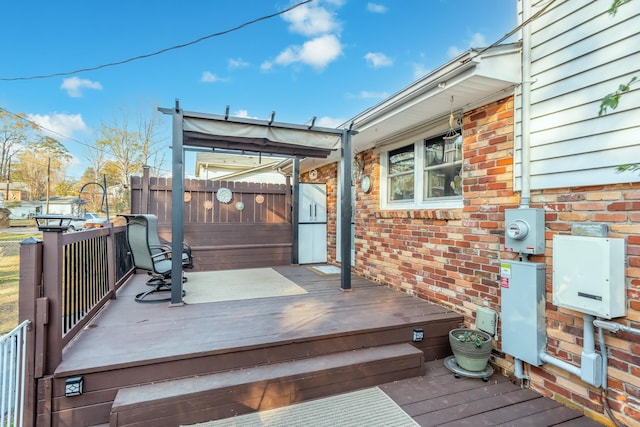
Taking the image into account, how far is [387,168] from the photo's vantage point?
4836 mm

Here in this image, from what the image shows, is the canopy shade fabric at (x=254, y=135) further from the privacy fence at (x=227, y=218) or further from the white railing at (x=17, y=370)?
the white railing at (x=17, y=370)

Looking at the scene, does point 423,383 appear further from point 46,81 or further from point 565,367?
point 46,81

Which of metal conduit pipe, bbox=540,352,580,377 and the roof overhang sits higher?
the roof overhang

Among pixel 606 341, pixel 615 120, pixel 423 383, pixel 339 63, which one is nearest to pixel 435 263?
pixel 423 383

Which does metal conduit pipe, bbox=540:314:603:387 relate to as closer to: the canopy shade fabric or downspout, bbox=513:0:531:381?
downspout, bbox=513:0:531:381

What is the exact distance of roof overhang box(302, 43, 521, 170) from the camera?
2523mm

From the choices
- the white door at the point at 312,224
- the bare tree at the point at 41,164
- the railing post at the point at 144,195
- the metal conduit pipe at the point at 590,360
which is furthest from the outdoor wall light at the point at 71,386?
the bare tree at the point at 41,164

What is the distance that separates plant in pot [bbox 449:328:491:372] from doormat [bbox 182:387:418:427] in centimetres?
83

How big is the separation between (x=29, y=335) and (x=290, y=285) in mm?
3036

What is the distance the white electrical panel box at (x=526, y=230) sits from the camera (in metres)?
2.44

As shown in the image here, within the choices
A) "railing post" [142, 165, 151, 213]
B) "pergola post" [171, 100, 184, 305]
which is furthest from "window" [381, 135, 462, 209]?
"railing post" [142, 165, 151, 213]

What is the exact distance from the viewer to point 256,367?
2.42 m

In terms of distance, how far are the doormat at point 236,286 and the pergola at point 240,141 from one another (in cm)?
54

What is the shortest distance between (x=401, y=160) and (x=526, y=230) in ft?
7.60
